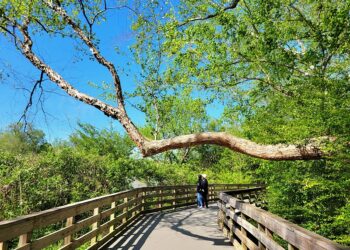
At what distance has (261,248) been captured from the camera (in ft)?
19.5

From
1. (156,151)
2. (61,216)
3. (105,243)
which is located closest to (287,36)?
(156,151)

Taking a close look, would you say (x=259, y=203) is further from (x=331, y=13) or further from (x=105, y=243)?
(x=105, y=243)

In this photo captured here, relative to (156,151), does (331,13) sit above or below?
above

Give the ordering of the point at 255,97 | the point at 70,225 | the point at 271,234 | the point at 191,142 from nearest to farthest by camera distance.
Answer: the point at 271,234 → the point at 70,225 → the point at 191,142 → the point at 255,97

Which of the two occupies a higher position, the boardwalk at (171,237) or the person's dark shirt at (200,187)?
the person's dark shirt at (200,187)

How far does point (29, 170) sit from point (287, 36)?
1033 centimetres

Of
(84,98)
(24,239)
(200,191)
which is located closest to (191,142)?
(84,98)

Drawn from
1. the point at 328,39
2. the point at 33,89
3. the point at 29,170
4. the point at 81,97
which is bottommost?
the point at 29,170

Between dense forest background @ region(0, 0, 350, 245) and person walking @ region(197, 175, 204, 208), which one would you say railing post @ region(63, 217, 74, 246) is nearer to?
dense forest background @ region(0, 0, 350, 245)

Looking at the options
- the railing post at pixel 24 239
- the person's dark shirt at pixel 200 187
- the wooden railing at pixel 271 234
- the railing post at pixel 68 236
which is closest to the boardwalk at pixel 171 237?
the wooden railing at pixel 271 234

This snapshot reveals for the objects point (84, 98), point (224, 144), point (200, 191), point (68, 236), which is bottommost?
point (68, 236)

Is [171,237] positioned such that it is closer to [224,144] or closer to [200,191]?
[224,144]

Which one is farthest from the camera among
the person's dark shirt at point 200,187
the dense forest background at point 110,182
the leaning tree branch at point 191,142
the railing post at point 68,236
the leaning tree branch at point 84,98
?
the person's dark shirt at point 200,187

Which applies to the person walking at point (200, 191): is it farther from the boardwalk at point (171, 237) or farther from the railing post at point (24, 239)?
the railing post at point (24, 239)
